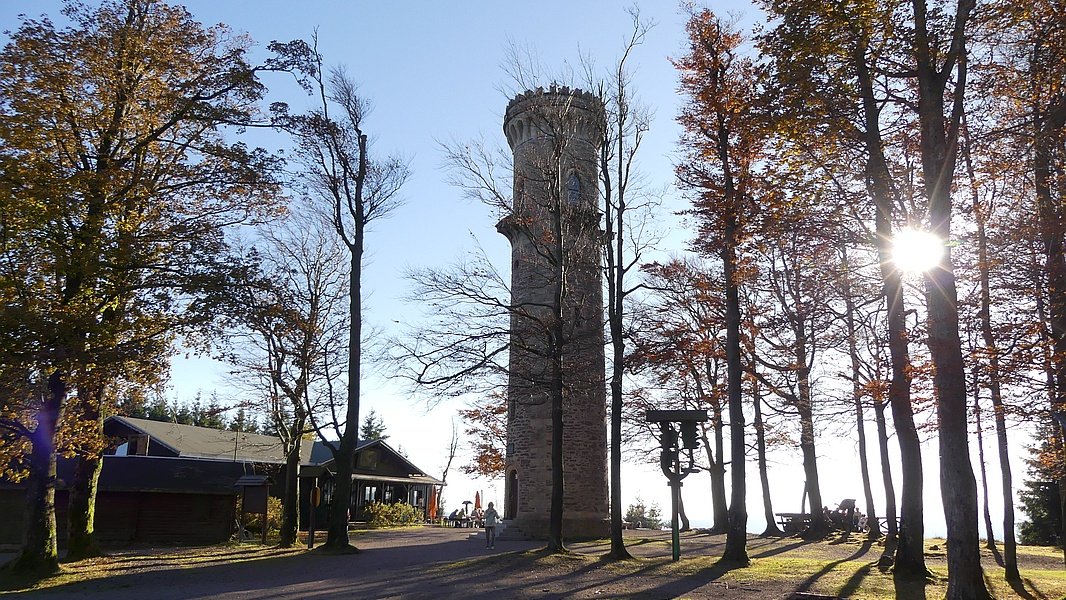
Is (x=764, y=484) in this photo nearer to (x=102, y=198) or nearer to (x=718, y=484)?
(x=718, y=484)

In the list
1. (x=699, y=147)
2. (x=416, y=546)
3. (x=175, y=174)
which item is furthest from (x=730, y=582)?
(x=175, y=174)

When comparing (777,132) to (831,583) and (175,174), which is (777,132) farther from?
(175,174)

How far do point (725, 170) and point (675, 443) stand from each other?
22.1ft

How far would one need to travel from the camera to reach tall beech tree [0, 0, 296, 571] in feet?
45.0

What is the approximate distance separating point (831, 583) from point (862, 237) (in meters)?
6.01

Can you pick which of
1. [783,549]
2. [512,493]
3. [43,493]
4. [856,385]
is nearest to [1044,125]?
[856,385]

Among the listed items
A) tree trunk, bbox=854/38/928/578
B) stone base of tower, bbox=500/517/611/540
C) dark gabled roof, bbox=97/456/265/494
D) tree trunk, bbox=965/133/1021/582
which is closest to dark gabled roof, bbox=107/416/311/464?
dark gabled roof, bbox=97/456/265/494

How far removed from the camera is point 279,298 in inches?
639

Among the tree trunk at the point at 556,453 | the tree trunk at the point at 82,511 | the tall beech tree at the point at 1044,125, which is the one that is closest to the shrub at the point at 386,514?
the tree trunk at the point at 82,511

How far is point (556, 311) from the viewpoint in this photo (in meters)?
20.0

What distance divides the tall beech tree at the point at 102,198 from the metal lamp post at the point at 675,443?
10.2 metres

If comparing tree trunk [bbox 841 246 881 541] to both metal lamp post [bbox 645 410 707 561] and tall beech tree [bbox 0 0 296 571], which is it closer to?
metal lamp post [bbox 645 410 707 561]

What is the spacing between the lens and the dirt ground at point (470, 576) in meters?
12.0

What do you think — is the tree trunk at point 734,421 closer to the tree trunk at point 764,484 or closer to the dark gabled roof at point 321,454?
the tree trunk at point 764,484
